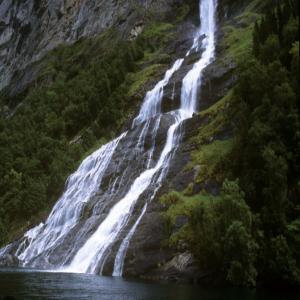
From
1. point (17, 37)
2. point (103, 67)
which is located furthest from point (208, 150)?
point (17, 37)

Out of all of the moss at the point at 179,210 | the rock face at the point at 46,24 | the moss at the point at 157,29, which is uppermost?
the rock face at the point at 46,24

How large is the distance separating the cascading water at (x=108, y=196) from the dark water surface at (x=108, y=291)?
5.94 metres

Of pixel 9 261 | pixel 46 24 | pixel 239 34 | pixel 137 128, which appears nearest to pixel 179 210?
pixel 9 261

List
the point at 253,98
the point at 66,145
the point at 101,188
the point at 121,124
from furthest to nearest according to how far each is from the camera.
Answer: the point at 66,145 < the point at 121,124 < the point at 101,188 < the point at 253,98

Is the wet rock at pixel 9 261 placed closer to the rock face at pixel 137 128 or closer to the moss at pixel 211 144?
the rock face at pixel 137 128

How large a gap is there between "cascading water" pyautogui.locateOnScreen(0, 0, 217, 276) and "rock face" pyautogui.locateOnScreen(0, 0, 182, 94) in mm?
34637

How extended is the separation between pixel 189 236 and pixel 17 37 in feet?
351

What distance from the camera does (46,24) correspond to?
385 ft

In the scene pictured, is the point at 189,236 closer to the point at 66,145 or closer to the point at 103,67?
the point at 66,145

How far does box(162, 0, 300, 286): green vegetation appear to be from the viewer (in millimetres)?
28141

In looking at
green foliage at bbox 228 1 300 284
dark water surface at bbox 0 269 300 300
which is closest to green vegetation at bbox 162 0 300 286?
green foliage at bbox 228 1 300 284

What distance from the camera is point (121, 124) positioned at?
59.9m

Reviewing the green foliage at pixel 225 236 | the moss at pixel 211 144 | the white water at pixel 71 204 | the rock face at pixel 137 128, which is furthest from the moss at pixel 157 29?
the green foliage at pixel 225 236

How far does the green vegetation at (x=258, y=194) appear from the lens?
2814 cm
